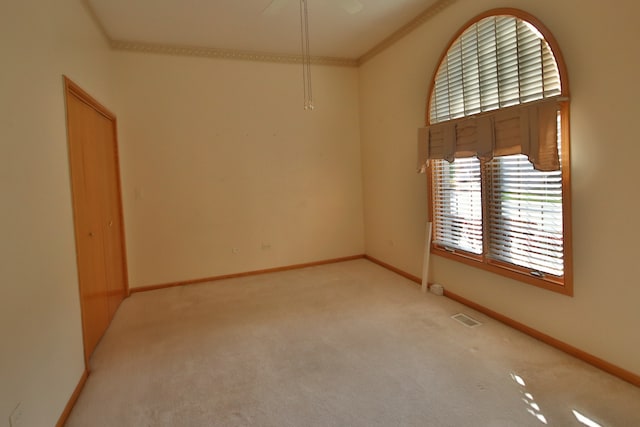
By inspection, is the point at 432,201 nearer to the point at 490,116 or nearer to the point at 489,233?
the point at 489,233

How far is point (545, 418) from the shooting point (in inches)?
78.4

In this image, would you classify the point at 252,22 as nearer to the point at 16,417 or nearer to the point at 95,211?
the point at 95,211

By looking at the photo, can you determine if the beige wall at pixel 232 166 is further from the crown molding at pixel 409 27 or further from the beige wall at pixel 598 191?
the beige wall at pixel 598 191

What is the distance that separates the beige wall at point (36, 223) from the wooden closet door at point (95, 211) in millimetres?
214

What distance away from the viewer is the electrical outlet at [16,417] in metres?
1.61

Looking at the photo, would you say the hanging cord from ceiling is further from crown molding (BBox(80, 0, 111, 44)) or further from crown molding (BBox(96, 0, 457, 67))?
crown molding (BBox(80, 0, 111, 44))

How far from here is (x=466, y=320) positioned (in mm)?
3301

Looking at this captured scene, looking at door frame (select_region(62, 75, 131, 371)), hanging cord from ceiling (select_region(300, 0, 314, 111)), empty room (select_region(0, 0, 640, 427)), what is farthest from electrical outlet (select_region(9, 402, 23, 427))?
hanging cord from ceiling (select_region(300, 0, 314, 111))

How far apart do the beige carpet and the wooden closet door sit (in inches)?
11.1

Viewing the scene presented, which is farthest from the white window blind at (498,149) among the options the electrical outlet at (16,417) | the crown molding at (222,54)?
the electrical outlet at (16,417)

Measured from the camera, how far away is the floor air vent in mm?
3203

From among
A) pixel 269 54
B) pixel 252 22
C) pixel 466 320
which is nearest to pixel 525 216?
pixel 466 320

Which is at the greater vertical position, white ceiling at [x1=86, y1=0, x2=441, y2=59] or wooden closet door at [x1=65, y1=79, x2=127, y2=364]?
white ceiling at [x1=86, y1=0, x2=441, y2=59]

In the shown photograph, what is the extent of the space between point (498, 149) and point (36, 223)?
3149mm
